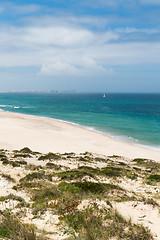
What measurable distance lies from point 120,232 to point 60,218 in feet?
6.96

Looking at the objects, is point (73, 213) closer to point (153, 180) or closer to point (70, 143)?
point (153, 180)

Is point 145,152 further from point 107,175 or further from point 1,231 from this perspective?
point 1,231

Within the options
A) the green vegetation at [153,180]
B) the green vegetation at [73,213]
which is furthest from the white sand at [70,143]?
the green vegetation at [73,213]

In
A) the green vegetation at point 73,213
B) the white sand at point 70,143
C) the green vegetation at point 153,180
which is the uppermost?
the green vegetation at point 73,213

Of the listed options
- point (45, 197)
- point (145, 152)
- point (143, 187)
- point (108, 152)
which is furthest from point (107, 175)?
point (145, 152)

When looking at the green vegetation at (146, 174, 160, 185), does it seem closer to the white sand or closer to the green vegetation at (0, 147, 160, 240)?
the green vegetation at (0, 147, 160, 240)

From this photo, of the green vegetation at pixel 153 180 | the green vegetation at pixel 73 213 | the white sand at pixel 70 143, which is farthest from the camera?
the white sand at pixel 70 143

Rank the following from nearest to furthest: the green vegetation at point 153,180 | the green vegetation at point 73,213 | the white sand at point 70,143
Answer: the green vegetation at point 73,213 → the green vegetation at point 153,180 → the white sand at point 70,143

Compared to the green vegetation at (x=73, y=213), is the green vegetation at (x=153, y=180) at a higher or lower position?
lower

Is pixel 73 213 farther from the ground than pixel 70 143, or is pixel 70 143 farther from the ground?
pixel 73 213

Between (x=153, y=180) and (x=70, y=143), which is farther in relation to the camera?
(x=70, y=143)

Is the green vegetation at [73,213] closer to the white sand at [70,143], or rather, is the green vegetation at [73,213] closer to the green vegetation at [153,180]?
the green vegetation at [153,180]

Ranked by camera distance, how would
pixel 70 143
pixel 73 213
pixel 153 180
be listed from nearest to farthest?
1. pixel 73 213
2. pixel 153 180
3. pixel 70 143

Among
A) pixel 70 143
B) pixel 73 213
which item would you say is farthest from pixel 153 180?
pixel 70 143
